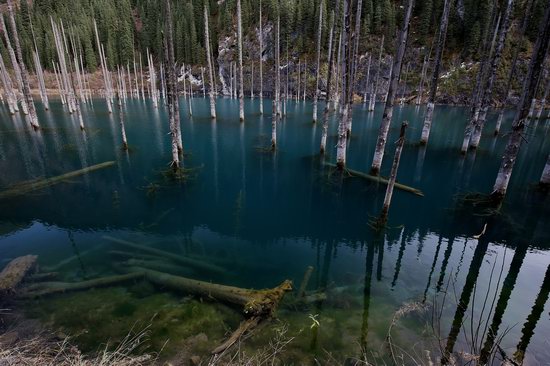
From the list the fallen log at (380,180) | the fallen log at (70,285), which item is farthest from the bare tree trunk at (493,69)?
the fallen log at (70,285)

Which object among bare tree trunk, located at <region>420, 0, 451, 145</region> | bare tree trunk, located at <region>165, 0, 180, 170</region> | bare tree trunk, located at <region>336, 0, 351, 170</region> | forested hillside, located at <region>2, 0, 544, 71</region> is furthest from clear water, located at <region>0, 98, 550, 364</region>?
forested hillside, located at <region>2, 0, 544, 71</region>

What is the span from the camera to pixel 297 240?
14.9 m

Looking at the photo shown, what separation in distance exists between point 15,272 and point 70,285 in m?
2.22

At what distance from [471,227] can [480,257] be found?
3147mm

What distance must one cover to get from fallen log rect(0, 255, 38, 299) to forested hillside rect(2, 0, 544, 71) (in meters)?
68.5

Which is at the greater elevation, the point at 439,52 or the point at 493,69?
the point at 439,52

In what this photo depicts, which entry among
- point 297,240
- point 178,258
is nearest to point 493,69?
point 297,240

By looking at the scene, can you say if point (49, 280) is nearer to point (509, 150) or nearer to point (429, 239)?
point (429, 239)

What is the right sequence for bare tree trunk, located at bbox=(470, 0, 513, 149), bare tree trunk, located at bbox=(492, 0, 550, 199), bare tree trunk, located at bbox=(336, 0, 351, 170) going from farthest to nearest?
bare tree trunk, located at bbox=(470, 0, 513, 149), bare tree trunk, located at bbox=(336, 0, 351, 170), bare tree trunk, located at bbox=(492, 0, 550, 199)

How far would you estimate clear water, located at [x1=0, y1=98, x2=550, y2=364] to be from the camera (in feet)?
29.6

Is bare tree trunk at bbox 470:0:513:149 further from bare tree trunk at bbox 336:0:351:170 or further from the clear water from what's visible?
bare tree trunk at bbox 336:0:351:170

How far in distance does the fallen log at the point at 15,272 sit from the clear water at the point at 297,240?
868 mm

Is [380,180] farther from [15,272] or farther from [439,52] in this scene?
[15,272]

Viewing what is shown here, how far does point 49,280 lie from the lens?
11273mm
